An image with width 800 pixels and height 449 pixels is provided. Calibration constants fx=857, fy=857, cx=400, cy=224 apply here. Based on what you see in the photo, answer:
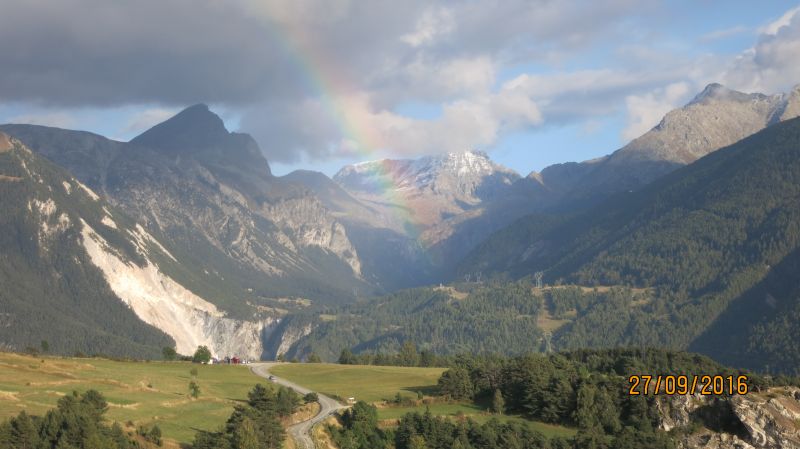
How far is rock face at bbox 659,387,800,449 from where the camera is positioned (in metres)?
132

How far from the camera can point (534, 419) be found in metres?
151

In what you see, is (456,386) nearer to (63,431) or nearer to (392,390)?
(392,390)

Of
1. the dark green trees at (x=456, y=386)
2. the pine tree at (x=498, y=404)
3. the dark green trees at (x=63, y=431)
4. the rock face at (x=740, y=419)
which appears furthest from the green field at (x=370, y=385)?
the dark green trees at (x=63, y=431)

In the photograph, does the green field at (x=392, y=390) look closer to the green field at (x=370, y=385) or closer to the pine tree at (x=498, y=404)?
the green field at (x=370, y=385)

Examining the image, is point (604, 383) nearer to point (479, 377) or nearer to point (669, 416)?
point (669, 416)

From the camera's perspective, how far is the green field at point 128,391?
10838 centimetres

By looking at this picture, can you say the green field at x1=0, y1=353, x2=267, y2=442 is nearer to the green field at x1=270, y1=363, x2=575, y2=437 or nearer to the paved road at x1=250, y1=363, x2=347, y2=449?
the paved road at x1=250, y1=363, x2=347, y2=449

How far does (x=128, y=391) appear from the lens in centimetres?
13162

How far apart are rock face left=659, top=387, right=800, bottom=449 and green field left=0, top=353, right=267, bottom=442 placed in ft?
240

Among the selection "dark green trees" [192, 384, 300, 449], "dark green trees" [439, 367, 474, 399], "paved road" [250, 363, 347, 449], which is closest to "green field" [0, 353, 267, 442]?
"dark green trees" [192, 384, 300, 449]

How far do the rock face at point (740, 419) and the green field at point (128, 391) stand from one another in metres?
73.0

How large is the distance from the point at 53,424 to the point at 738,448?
9978 centimetres

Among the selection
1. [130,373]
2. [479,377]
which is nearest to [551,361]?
[479,377]

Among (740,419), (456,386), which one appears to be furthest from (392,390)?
(740,419)
